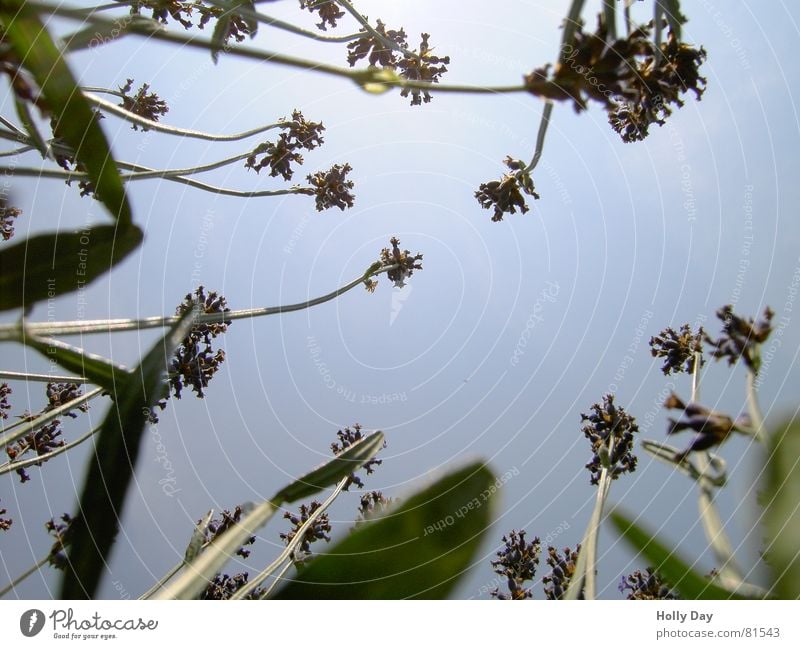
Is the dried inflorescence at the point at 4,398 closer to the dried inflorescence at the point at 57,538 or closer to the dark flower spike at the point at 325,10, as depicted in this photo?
the dried inflorescence at the point at 57,538

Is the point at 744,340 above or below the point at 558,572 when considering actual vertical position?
above

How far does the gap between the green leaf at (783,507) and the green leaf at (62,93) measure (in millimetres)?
3099

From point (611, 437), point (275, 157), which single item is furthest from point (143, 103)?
point (611, 437)

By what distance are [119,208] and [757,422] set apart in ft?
9.82

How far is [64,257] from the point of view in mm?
→ 2533

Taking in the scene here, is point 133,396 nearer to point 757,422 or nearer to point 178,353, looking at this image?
point 178,353

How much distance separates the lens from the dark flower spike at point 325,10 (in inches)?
163

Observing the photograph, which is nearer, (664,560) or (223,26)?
(664,560)

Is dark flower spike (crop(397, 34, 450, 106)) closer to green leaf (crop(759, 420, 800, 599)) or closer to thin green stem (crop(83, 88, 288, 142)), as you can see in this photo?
thin green stem (crop(83, 88, 288, 142))

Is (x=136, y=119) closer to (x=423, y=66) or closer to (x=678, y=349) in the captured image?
(x=423, y=66)

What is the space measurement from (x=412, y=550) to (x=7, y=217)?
3655mm

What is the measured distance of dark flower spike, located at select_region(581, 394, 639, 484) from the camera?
3.26m
